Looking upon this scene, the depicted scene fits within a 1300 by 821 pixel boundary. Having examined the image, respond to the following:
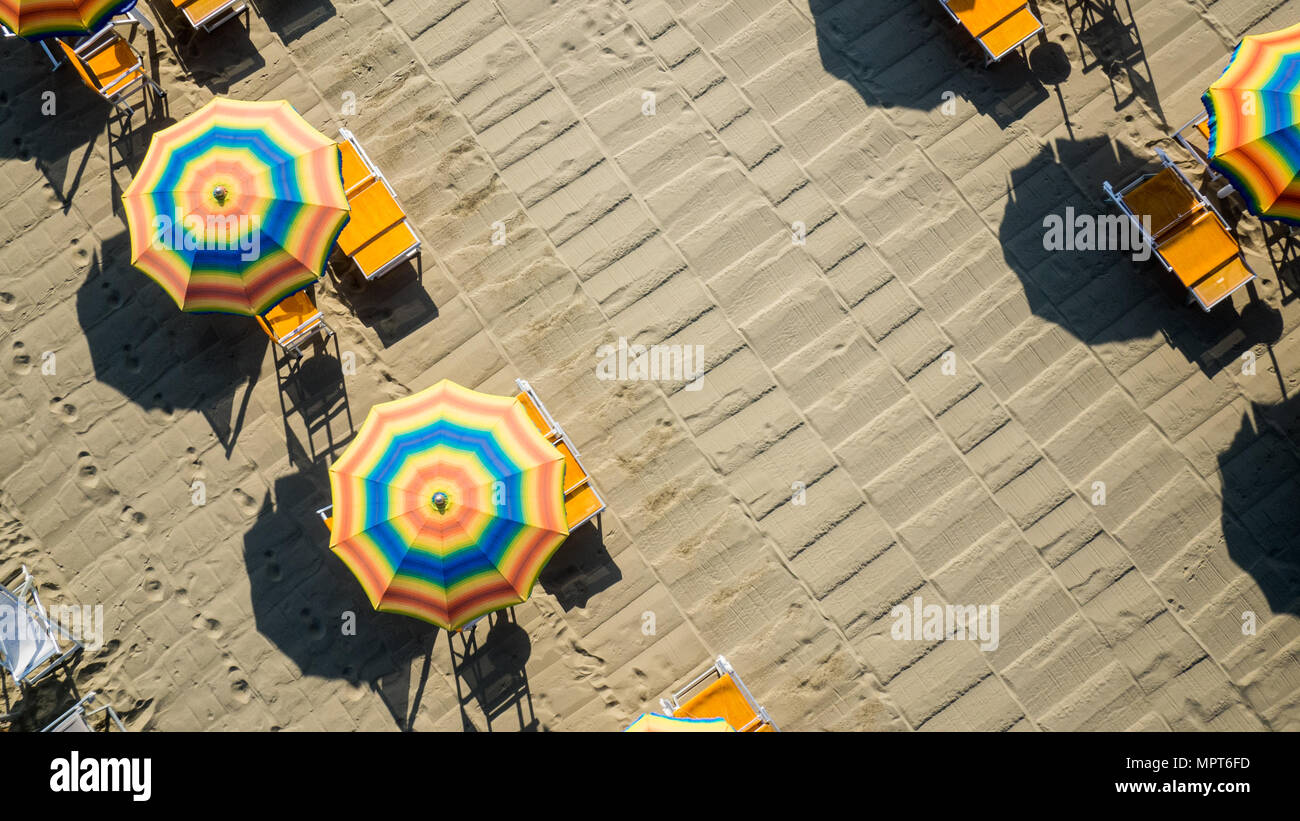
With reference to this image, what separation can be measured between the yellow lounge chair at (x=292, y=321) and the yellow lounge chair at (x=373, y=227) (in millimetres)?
866

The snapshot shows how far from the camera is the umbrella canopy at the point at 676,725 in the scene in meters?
11.8

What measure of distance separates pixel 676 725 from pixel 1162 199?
9.64 meters

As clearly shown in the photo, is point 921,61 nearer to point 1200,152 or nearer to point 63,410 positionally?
point 1200,152

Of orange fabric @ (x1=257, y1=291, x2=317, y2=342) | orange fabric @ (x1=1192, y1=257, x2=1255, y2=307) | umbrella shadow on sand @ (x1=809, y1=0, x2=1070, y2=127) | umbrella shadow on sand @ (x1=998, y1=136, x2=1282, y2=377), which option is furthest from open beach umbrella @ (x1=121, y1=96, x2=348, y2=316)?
orange fabric @ (x1=1192, y1=257, x2=1255, y2=307)

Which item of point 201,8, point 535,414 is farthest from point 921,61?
point 201,8

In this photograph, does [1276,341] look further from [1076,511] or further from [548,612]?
[548,612]

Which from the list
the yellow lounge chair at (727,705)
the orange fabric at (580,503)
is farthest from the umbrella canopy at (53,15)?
the yellow lounge chair at (727,705)

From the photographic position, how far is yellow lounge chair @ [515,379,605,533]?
509 inches

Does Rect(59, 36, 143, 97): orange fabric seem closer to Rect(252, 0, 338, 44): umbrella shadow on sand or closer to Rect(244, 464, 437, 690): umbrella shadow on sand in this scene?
Rect(252, 0, 338, 44): umbrella shadow on sand

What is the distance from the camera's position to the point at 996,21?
1354 centimetres

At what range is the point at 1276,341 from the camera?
1357 cm

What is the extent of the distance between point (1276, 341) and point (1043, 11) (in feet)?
18.5

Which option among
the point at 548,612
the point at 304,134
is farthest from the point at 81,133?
the point at 548,612
